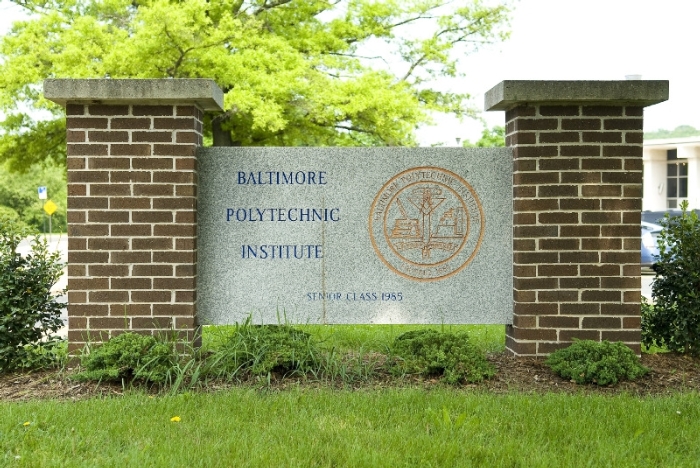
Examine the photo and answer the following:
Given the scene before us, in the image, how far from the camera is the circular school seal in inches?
245

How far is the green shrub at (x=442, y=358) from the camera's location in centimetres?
549

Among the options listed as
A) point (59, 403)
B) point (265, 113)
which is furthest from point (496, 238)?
point (265, 113)

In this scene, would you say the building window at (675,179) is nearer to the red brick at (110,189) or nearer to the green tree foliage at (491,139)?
the green tree foliage at (491,139)

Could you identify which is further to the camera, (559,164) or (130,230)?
(559,164)

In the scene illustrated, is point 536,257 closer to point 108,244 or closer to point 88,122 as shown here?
point 108,244

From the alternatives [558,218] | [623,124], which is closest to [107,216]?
[558,218]

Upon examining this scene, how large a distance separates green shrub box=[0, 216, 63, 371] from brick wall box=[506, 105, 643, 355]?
385cm

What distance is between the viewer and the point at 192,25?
1562 cm

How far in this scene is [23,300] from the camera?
6.11 metres

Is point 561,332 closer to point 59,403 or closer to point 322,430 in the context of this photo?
point 322,430

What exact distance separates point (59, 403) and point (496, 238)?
3526 mm

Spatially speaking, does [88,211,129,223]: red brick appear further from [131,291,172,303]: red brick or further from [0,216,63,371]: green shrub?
[0,216,63,371]: green shrub

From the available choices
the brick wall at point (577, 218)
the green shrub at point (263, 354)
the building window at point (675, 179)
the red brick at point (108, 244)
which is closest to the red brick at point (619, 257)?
the brick wall at point (577, 218)

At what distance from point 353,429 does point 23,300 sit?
130 inches
